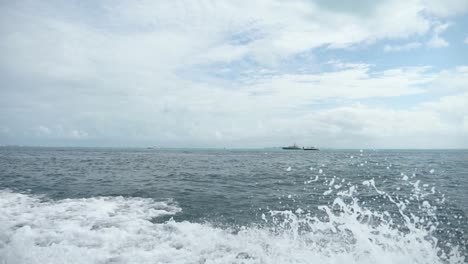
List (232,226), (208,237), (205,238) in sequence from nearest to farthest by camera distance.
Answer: (205,238) < (208,237) < (232,226)

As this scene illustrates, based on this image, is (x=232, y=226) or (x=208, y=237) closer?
(x=208, y=237)

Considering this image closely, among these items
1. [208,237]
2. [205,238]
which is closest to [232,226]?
[208,237]

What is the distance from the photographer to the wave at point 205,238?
30.8ft

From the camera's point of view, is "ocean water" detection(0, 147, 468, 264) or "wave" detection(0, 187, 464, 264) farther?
"ocean water" detection(0, 147, 468, 264)

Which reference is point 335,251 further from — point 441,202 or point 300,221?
point 441,202

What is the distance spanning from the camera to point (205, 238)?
11.0m

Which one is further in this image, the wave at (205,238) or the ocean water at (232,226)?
the ocean water at (232,226)

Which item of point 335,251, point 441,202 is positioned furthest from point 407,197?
point 335,251

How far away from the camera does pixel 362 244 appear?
10.8 meters

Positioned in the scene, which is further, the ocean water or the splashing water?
the ocean water

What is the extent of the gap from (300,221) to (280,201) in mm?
4377

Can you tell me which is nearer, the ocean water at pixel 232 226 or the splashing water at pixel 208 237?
the splashing water at pixel 208 237

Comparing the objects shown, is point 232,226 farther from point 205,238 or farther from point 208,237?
point 205,238

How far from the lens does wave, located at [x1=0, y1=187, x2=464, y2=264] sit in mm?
9383
